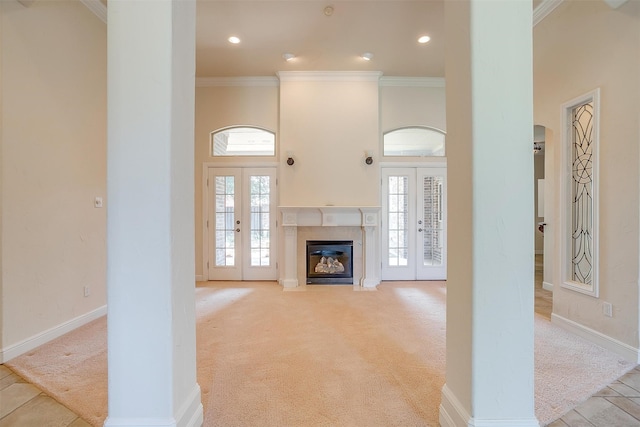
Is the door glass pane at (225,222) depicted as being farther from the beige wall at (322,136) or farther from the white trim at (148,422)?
the white trim at (148,422)

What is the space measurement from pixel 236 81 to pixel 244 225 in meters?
2.46

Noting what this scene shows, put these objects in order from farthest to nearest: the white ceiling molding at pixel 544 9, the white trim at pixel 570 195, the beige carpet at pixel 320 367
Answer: the white ceiling molding at pixel 544 9 → the white trim at pixel 570 195 → the beige carpet at pixel 320 367

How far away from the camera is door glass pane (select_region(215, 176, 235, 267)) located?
5.10m

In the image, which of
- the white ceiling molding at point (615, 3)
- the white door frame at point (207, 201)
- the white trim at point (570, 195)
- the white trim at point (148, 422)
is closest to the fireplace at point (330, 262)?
the white door frame at point (207, 201)

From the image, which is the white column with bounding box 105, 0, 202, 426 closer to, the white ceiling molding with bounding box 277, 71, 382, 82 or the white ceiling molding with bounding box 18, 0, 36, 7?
the white ceiling molding with bounding box 18, 0, 36, 7

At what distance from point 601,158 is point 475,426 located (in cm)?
266

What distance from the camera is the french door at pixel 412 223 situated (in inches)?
201

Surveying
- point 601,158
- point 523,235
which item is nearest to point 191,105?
point 523,235

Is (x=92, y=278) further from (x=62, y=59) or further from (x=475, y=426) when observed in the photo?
(x=475, y=426)

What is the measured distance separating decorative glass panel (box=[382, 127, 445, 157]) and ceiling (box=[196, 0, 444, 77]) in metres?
0.94

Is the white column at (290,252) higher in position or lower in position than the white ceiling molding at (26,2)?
lower

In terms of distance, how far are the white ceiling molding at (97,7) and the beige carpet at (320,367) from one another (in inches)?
133

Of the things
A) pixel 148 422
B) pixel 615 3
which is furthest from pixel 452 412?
pixel 615 3

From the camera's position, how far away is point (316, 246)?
16.0 feet
